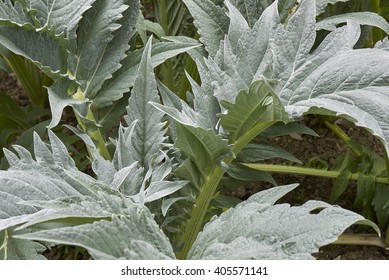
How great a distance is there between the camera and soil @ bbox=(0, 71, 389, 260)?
4.76ft

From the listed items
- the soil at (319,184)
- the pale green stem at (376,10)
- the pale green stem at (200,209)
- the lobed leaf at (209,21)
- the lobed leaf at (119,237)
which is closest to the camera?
the lobed leaf at (119,237)

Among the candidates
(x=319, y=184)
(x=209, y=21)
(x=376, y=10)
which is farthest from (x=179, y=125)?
(x=319, y=184)

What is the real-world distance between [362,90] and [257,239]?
259 mm

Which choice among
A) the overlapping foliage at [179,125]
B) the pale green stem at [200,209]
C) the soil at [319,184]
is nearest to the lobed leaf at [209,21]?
the overlapping foliage at [179,125]

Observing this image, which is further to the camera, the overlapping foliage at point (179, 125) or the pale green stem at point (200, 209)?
the pale green stem at point (200, 209)

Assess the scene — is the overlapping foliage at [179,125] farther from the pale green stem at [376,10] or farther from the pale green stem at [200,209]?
the pale green stem at [376,10]

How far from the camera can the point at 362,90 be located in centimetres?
88

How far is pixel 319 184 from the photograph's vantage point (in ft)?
5.17

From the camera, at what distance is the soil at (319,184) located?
1451 mm

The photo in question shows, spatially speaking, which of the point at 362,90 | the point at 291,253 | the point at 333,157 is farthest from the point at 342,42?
the point at 333,157

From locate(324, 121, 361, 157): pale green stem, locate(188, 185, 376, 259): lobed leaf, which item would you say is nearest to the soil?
locate(324, 121, 361, 157): pale green stem

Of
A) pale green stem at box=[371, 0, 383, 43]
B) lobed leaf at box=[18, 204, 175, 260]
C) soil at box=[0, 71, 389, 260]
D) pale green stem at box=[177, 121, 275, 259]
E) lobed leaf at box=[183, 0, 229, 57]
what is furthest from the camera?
soil at box=[0, 71, 389, 260]

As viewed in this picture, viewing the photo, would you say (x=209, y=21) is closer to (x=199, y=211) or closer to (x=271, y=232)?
(x=199, y=211)

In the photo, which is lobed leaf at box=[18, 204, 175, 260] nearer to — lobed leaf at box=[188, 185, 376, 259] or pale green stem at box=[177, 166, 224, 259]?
lobed leaf at box=[188, 185, 376, 259]
